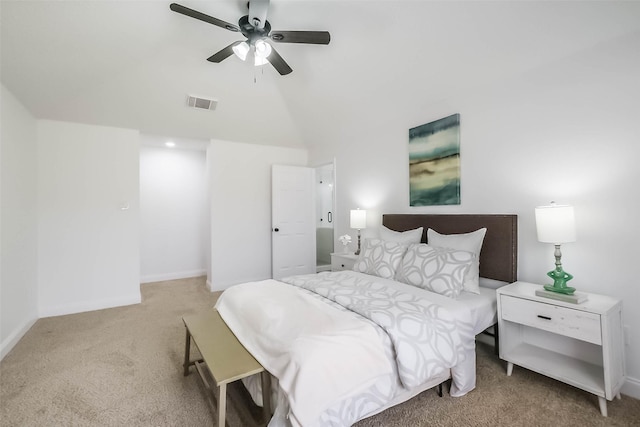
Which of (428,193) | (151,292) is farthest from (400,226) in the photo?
(151,292)

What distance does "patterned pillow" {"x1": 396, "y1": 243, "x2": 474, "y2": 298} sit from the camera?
2.23 m

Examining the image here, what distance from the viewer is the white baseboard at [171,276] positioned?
5070 millimetres

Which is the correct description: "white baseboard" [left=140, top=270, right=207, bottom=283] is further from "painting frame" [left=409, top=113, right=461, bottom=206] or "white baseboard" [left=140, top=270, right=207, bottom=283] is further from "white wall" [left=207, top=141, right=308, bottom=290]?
"painting frame" [left=409, top=113, right=461, bottom=206]

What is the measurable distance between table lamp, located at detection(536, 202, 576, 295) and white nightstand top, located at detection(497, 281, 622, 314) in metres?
0.13

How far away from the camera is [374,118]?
3.72 metres

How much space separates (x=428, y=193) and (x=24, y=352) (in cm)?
413

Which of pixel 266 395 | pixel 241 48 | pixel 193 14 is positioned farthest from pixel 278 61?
pixel 266 395

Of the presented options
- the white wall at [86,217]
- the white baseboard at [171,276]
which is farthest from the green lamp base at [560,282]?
the white baseboard at [171,276]

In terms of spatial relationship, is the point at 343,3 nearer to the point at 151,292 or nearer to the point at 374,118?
the point at 374,118

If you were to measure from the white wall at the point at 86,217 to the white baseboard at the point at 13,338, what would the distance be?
41 centimetres

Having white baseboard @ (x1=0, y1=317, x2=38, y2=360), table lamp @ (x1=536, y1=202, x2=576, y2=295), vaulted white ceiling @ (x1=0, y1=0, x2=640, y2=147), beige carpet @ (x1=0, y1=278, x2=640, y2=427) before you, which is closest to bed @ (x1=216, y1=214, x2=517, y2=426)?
beige carpet @ (x1=0, y1=278, x2=640, y2=427)

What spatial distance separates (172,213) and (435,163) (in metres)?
4.55

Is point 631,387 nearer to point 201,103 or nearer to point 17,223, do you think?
point 201,103

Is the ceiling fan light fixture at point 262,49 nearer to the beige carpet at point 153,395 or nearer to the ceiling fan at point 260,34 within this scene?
the ceiling fan at point 260,34
